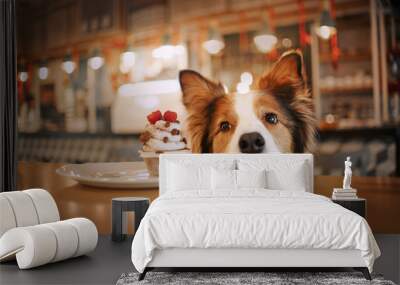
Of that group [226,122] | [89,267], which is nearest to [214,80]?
[226,122]

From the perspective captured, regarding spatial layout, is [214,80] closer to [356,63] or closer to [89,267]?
[356,63]

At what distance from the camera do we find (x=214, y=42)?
20.4 feet

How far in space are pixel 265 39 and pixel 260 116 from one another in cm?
82

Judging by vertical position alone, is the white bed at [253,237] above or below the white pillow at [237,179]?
below

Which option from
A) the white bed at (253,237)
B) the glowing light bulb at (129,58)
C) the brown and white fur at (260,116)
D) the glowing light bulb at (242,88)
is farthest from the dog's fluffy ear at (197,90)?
the white bed at (253,237)

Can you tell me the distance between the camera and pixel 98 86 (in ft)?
21.0

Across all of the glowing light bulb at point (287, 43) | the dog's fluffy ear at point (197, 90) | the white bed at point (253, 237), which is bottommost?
the white bed at point (253, 237)

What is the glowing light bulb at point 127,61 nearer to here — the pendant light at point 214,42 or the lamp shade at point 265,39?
the pendant light at point 214,42

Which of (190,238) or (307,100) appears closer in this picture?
(190,238)

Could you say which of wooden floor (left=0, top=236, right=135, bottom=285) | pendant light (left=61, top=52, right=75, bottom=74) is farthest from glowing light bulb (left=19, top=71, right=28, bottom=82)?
wooden floor (left=0, top=236, right=135, bottom=285)

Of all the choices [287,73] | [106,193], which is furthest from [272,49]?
[106,193]

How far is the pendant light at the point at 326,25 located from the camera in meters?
6.00

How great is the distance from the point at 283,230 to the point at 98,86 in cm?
326

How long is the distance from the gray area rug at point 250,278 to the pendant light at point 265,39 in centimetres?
276
